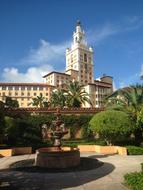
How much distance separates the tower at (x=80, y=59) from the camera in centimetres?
14362

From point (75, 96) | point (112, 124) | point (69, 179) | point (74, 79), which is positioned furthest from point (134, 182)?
point (74, 79)

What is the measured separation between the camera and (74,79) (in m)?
139

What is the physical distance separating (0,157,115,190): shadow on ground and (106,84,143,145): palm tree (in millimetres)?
14055

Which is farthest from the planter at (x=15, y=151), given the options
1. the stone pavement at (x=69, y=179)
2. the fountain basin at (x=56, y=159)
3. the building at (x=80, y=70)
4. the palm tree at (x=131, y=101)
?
the building at (x=80, y=70)

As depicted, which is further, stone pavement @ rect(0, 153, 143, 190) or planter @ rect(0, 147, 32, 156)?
planter @ rect(0, 147, 32, 156)

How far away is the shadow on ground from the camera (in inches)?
497

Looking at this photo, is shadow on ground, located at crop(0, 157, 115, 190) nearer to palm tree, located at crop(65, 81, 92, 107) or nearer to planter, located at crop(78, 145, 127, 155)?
planter, located at crop(78, 145, 127, 155)

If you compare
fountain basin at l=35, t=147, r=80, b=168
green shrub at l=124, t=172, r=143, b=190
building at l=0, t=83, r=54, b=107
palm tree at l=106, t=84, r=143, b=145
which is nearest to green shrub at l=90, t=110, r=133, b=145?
palm tree at l=106, t=84, r=143, b=145

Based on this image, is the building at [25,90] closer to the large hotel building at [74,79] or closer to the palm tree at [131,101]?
the large hotel building at [74,79]

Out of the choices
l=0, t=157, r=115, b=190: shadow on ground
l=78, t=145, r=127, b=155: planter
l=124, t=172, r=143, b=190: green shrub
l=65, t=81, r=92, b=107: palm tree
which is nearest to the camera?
l=124, t=172, r=143, b=190: green shrub

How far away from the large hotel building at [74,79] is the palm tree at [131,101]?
84572 millimetres

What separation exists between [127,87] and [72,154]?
18754mm

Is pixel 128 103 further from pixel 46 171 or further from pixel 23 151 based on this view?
pixel 46 171

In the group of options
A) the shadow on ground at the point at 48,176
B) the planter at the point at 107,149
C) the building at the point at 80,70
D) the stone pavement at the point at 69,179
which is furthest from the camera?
the building at the point at 80,70
